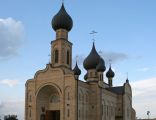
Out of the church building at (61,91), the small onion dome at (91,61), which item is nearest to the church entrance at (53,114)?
the church building at (61,91)

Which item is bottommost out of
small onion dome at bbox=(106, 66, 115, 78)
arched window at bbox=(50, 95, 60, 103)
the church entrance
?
the church entrance

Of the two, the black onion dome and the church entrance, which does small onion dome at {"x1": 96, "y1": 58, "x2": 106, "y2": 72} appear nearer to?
the black onion dome

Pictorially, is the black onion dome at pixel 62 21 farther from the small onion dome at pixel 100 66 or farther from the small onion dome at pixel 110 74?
the small onion dome at pixel 110 74

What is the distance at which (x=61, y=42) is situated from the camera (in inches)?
1615

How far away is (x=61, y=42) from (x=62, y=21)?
2596 millimetres

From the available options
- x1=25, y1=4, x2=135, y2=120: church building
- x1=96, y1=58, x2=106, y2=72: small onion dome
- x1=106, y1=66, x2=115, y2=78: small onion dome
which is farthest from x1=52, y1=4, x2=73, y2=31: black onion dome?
x1=106, y1=66, x2=115, y2=78: small onion dome

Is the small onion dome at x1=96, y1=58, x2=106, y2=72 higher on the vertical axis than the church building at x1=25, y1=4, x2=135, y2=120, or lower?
higher

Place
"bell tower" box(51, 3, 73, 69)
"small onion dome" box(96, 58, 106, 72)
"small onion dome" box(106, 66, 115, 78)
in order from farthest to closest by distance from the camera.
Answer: "small onion dome" box(106, 66, 115, 78), "small onion dome" box(96, 58, 106, 72), "bell tower" box(51, 3, 73, 69)

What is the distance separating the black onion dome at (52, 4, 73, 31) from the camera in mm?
41406

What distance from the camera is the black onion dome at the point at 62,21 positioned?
1630 inches

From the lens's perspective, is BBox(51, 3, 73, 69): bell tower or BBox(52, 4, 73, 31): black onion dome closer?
BBox(51, 3, 73, 69): bell tower

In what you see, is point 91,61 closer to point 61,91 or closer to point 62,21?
point 62,21

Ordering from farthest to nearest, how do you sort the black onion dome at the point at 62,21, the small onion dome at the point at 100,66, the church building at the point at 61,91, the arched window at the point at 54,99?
the small onion dome at the point at 100,66, the arched window at the point at 54,99, the black onion dome at the point at 62,21, the church building at the point at 61,91

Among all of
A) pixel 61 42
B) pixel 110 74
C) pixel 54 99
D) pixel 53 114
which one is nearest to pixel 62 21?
pixel 61 42
